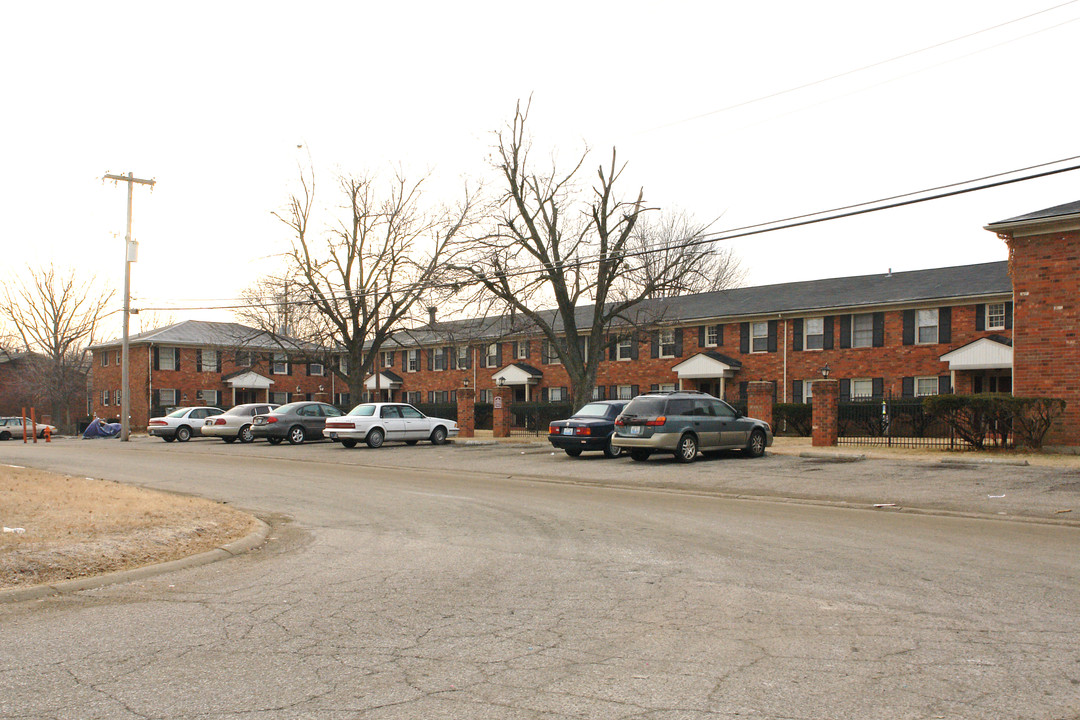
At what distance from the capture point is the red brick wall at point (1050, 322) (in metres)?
21.5

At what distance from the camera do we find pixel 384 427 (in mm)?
29469

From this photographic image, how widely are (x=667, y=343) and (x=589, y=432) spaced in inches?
907

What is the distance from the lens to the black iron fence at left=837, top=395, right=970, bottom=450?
25483mm

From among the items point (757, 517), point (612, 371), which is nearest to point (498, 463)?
point (757, 517)

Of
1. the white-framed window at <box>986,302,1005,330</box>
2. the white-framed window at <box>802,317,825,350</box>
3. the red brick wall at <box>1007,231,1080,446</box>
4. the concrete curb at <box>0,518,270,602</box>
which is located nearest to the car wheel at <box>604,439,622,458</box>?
the red brick wall at <box>1007,231,1080,446</box>

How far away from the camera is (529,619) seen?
20.2 ft

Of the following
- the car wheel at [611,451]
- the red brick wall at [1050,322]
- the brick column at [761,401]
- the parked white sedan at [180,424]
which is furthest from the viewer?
the parked white sedan at [180,424]

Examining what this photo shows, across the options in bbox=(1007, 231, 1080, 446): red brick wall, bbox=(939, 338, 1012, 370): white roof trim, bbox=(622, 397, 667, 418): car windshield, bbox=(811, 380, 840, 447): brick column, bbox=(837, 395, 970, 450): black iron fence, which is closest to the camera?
bbox=(622, 397, 667, 418): car windshield

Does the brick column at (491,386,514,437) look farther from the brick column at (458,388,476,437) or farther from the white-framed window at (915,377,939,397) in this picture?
the white-framed window at (915,377,939,397)

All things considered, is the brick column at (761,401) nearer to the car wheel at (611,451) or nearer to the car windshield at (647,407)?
the car wheel at (611,451)

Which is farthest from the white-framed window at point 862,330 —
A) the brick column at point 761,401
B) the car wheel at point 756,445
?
the car wheel at point 756,445

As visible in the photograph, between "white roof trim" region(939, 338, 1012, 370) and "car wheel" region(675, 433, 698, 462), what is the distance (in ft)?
59.2

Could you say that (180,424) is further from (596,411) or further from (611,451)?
(611,451)

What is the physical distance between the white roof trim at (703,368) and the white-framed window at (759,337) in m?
1.50
